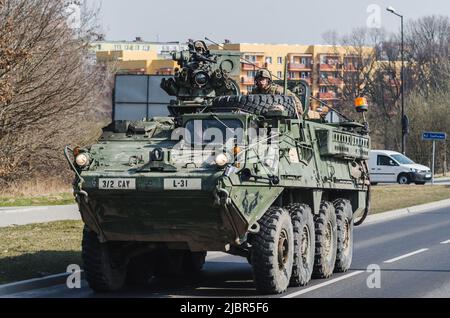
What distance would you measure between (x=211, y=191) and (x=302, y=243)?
2.37m

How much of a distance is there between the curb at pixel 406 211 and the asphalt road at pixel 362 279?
18.9ft

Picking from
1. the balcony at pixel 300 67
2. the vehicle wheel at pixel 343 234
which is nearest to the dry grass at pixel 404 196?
the vehicle wheel at pixel 343 234

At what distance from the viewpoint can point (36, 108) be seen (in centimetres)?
3086

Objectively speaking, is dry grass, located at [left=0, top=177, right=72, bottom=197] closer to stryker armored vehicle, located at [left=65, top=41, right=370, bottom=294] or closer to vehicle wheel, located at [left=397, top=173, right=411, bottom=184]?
stryker armored vehicle, located at [left=65, top=41, right=370, bottom=294]

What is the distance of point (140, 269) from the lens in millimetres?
13648

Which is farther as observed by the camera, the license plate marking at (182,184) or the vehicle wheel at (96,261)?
the vehicle wheel at (96,261)

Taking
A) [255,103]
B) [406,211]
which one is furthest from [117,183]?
[406,211]

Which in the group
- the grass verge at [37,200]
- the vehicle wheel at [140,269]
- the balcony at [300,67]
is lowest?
the vehicle wheel at [140,269]

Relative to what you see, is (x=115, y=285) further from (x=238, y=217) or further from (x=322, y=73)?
(x=322, y=73)

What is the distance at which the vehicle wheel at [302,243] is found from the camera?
13.0 meters

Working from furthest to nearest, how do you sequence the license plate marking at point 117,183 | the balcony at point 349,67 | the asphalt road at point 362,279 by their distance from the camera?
the balcony at point 349,67 < the asphalt road at point 362,279 < the license plate marking at point 117,183

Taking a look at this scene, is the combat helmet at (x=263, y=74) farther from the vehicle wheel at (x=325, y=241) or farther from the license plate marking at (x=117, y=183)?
the license plate marking at (x=117, y=183)

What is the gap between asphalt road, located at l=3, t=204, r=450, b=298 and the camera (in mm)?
12711

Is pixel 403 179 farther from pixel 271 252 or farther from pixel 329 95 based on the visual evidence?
pixel 329 95
